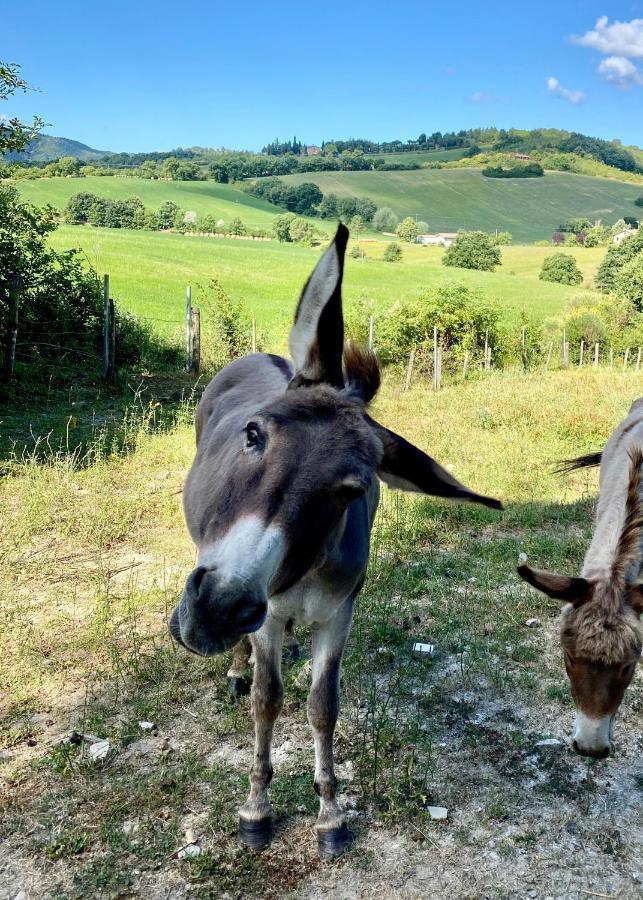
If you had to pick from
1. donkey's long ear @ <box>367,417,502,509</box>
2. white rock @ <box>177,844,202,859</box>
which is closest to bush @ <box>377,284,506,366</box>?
white rock @ <box>177,844,202,859</box>

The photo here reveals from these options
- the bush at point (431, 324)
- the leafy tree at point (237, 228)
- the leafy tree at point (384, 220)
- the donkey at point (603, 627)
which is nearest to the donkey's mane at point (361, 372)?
the donkey at point (603, 627)

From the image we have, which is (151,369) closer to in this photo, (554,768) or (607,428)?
(607,428)

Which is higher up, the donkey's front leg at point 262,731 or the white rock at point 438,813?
the donkey's front leg at point 262,731

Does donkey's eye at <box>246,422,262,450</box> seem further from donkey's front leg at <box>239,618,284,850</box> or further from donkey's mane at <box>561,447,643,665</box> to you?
donkey's mane at <box>561,447,643,665</box>

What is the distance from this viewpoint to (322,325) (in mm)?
2135

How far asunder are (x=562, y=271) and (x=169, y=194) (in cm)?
4888

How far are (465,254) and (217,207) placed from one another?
3147 centimetres

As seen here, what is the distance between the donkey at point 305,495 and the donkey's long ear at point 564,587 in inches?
38.2

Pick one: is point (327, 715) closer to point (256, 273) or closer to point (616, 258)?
point (256, 273)

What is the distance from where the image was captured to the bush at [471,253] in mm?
72812

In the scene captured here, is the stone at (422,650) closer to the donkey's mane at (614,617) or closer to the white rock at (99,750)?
the donkey's mane at (614,617)

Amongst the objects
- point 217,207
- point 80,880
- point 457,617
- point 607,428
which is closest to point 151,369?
point 607,428

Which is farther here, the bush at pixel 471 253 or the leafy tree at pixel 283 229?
the leafy tree at pixel 283 229

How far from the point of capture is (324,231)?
76.6 m
